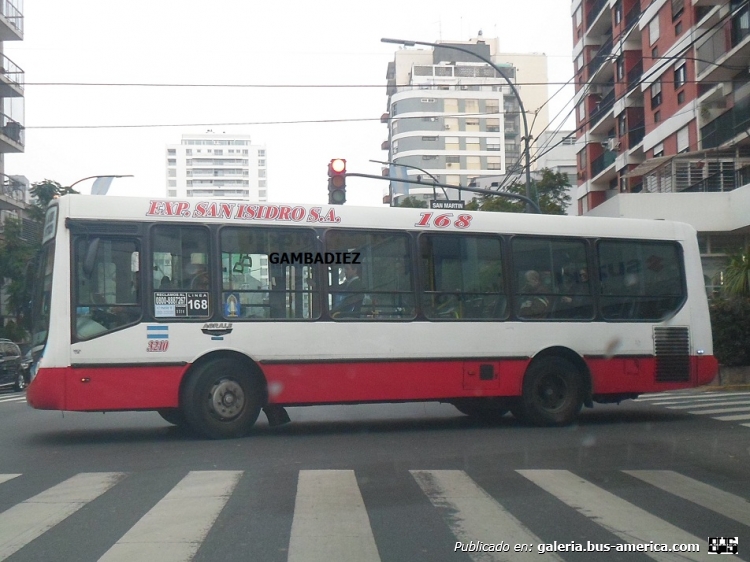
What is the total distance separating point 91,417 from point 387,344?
5.57 metres

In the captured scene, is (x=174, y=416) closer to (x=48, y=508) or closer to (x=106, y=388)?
(x=106, y=388)

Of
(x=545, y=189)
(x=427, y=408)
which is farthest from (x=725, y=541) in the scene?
Answer: (x=545, y=189)

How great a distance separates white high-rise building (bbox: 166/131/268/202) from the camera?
641 ft

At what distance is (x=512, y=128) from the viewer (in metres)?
106

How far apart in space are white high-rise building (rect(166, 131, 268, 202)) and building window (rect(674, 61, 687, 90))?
159957 millimetres

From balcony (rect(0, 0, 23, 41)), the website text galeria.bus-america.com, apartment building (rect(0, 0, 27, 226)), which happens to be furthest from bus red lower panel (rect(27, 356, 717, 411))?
balcony (rect(0, 0, 23, 41))

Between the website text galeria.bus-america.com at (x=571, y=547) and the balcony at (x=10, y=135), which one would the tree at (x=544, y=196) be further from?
the website text galeria.bus-america.com at (x=571, y=547)

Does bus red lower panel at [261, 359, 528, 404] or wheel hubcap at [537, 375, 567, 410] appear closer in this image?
bus red lower panel at [261, 359, 528, 404]

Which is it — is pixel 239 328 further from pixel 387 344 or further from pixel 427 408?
pixel 427 408

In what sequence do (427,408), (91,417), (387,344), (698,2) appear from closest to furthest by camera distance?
(387,344) → (91,417) → (427,408) → (698,2)

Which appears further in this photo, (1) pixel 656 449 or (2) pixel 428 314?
(2) pixel 428 314

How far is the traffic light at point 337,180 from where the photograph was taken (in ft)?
59.9

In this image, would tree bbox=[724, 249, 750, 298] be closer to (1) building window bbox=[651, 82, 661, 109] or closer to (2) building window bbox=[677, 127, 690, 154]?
(2) building window bbox=[677, 127, 690, 154]

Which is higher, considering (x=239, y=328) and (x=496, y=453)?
(x=239, y=328)
